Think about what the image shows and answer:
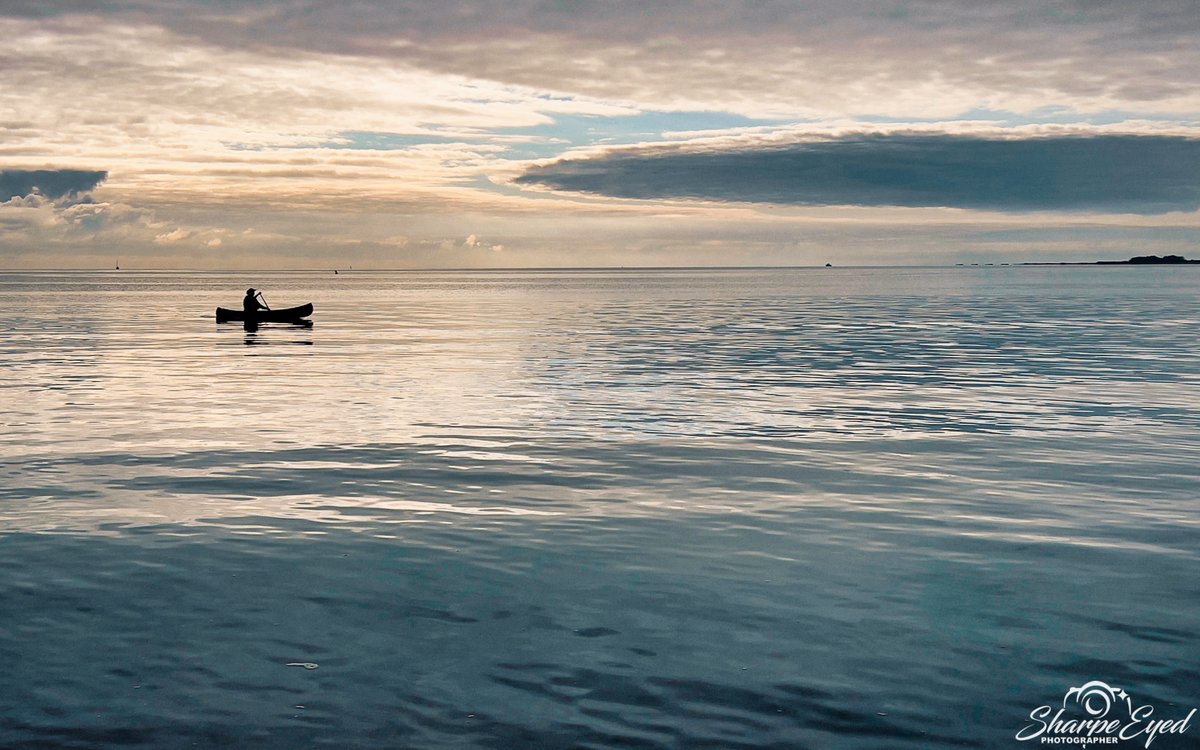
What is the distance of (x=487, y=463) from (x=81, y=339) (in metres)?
46.6

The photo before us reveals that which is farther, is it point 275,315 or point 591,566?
point 275,315

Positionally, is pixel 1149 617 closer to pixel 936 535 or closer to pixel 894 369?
pixel 936 535

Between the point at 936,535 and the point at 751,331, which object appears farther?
the point at 751,331

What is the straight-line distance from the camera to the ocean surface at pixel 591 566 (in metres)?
9.43

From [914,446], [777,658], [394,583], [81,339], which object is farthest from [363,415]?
[81,339]

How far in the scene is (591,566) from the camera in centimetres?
1391

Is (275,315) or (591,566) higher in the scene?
(275,315)

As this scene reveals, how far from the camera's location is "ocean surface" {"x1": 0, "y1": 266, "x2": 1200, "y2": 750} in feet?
30.9

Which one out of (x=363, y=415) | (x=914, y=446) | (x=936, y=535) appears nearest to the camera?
(x=936, y=535)

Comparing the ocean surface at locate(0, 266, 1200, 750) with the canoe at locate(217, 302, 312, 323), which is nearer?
the ocean surface at locate(0, 266, 1200, 750)

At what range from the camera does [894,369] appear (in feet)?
132

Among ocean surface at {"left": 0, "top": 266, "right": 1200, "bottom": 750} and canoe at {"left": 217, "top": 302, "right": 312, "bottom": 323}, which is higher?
canoe at {"left": 217, "top": 302, "right": 312, "bottom": 323}

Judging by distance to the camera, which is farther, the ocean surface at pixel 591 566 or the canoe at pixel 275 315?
the canoe at pixel 275 315

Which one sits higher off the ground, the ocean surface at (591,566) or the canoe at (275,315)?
the canoe at (275,315)
